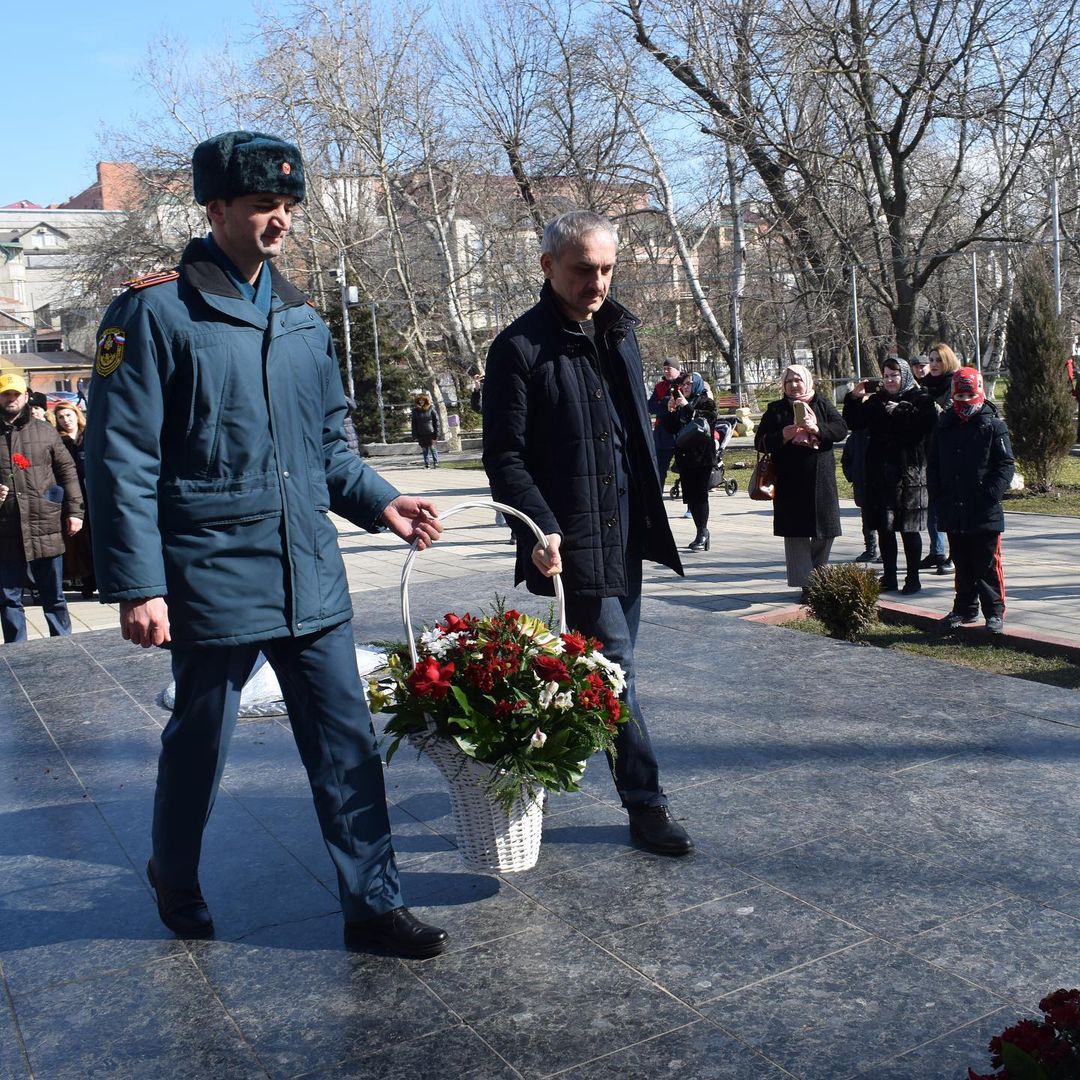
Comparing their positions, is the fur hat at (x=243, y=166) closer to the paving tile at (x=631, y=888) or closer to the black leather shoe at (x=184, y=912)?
the black leather shoe at (x=184, y=912)

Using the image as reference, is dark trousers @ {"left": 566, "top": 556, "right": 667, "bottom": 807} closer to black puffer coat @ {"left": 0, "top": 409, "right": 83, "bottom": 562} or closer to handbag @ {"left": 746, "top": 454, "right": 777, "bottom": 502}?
handbag @ {"left": 746, "top": 454, "right": 777, "bottom": 502}

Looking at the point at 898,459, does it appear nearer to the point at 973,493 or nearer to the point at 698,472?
the point at 973,493

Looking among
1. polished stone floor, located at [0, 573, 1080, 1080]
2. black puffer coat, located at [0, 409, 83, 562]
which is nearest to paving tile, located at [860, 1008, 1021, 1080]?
polished stone floor, located at [0, 573, 1080, 1080]

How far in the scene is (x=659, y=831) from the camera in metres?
3.95

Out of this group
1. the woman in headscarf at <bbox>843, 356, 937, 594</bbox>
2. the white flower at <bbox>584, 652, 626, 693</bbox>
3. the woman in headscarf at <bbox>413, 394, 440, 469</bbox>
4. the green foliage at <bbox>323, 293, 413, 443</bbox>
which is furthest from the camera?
the green foliage at <bbox>323, 293, 413, 443</bbox>

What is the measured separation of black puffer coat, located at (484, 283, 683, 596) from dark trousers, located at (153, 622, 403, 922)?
0.80 metres

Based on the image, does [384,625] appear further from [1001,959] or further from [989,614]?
[1001,959]

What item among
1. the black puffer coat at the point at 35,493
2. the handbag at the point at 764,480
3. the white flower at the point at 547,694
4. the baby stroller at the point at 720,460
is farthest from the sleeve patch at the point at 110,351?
the baby stroller at the point at 720,460

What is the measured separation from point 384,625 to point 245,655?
199 inches

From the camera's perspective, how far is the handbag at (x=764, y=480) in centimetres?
885

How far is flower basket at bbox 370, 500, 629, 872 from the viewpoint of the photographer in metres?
3.49

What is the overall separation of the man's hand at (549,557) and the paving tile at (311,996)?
117 centimetres

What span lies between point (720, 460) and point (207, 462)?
9.75m

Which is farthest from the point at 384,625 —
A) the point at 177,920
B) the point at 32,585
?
the point at 177,920
